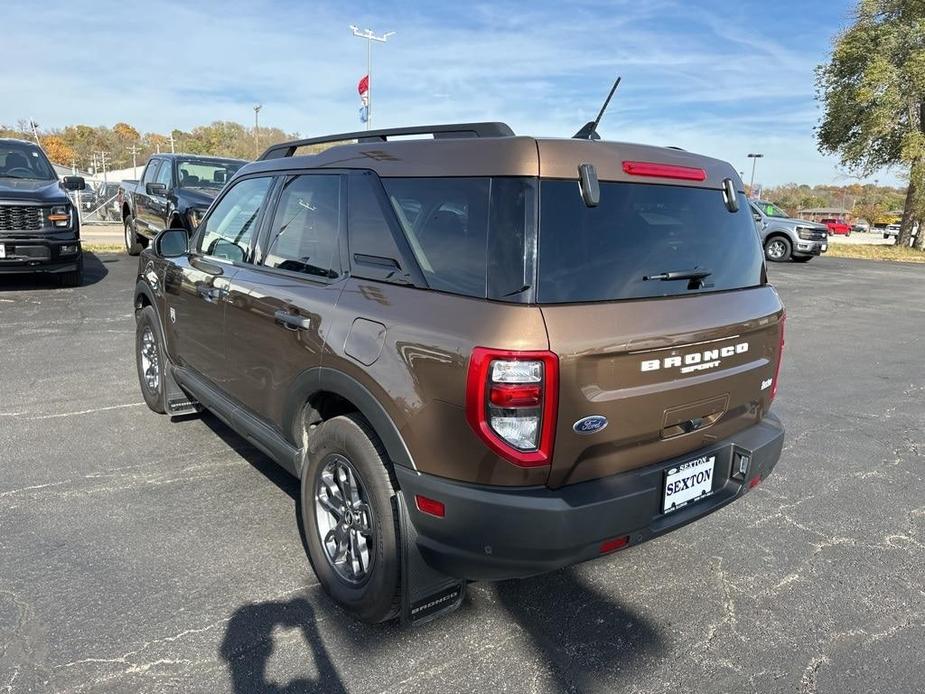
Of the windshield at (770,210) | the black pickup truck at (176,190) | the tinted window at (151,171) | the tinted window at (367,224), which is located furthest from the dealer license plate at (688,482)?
the windshield at (770,210)

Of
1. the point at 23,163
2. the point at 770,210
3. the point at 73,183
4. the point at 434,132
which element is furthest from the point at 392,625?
the point at 770,210

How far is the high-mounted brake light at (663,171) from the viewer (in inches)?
94.0

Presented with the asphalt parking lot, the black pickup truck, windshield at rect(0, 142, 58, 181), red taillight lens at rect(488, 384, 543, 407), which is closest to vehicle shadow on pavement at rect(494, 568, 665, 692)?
the asphalt parking lot

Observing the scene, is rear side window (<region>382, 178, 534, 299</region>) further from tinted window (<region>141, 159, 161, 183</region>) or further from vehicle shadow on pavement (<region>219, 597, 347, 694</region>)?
tinted window (<region>141, 159, 161, 183</region>)

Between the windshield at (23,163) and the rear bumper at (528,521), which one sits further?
the windshield at (23,163)

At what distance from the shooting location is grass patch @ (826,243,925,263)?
24.8 meters

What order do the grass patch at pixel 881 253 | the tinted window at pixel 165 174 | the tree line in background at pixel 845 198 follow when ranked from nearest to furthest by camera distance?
the tinted window at pixel 165 174
the grass patch at pixel 881 253
the tree line in background at pixel 845 198

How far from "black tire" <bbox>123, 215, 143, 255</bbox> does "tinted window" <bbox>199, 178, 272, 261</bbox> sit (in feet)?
33.0

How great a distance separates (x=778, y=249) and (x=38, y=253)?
20091mm

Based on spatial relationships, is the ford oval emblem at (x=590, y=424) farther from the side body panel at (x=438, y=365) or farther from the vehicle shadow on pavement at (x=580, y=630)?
the vehicle shadow on pavement at (x=580, y=630)

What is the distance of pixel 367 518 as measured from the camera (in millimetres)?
2498

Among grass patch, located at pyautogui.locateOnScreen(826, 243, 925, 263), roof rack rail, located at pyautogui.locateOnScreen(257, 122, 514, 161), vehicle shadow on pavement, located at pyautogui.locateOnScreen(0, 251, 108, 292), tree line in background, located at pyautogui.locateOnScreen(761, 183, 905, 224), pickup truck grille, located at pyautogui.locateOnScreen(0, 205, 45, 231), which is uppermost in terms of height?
tree line in background, located at pyautogui.locateOnScreen(761, 183, 905, 224)

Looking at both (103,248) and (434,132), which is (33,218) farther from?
(434,132)

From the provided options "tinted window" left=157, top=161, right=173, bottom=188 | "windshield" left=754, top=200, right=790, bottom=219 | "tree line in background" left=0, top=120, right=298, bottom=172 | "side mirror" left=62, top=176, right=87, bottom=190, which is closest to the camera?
"side mirror" left=62, top=176, right=87, bottom=190
